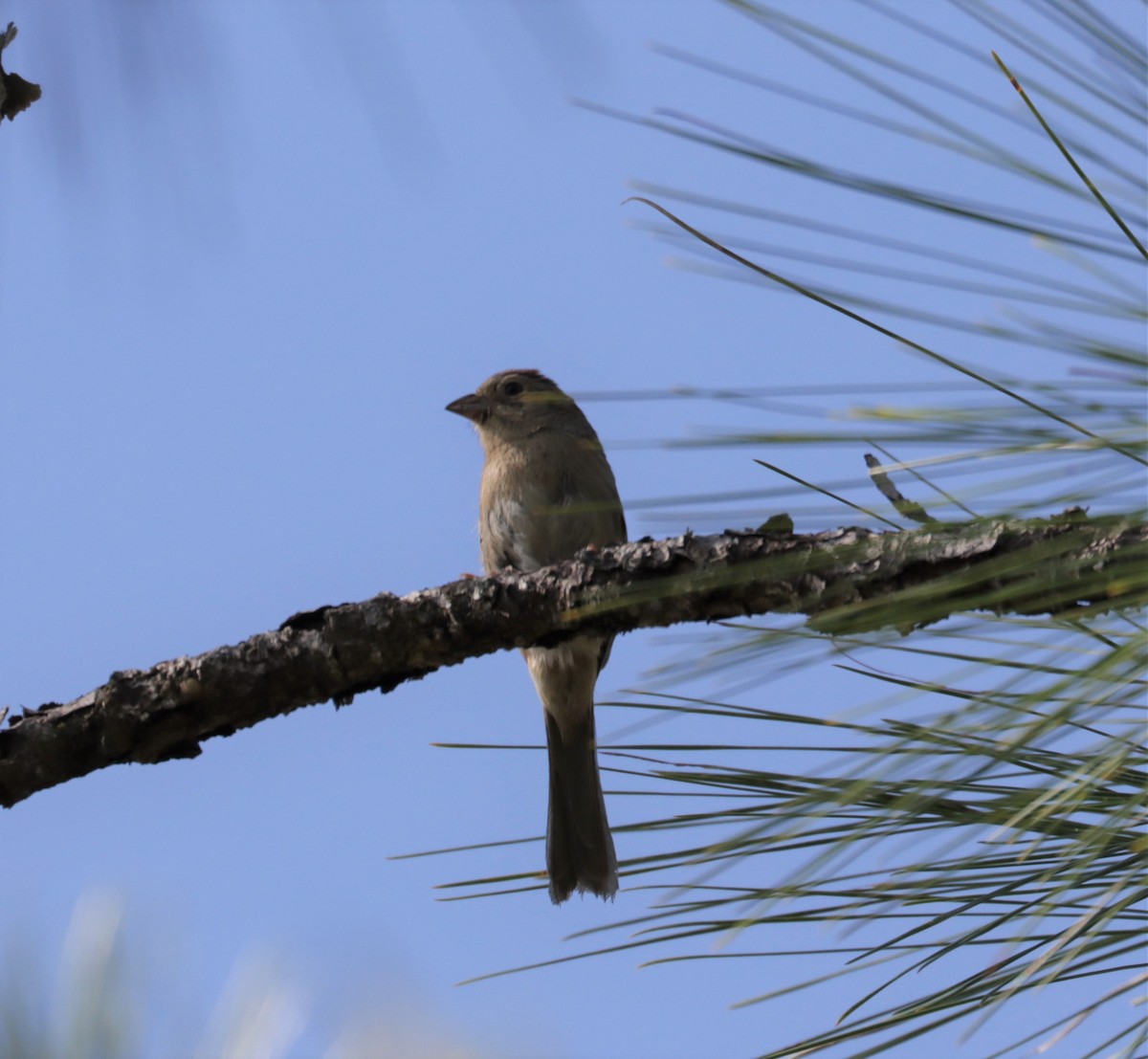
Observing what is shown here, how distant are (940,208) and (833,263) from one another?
0.16m

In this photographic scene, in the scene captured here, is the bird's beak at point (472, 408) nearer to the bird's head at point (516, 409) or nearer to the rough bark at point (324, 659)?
the bird's head at point (516, 409)

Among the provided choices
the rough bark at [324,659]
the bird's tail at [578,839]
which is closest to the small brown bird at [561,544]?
the bird's tail at [578,839]

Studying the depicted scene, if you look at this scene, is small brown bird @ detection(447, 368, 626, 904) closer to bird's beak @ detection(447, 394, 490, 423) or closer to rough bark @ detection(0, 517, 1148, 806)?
bird's beak @ detection(447, 394, 490, 423)

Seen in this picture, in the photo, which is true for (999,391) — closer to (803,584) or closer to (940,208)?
(940,208)

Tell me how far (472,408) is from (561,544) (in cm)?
101

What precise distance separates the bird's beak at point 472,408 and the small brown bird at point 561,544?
9cm

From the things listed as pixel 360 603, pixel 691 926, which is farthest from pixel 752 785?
pixel 360 603

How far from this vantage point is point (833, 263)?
1573 millimetres

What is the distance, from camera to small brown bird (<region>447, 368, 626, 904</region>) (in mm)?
5562

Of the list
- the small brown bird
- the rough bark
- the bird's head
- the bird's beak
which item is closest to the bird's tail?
the small brown bird

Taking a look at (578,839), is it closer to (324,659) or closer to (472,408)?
(472,408)

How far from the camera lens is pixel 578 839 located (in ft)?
18.2

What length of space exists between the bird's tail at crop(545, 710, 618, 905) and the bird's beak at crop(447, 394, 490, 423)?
164cm

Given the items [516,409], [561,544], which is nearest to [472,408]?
[516,409]
